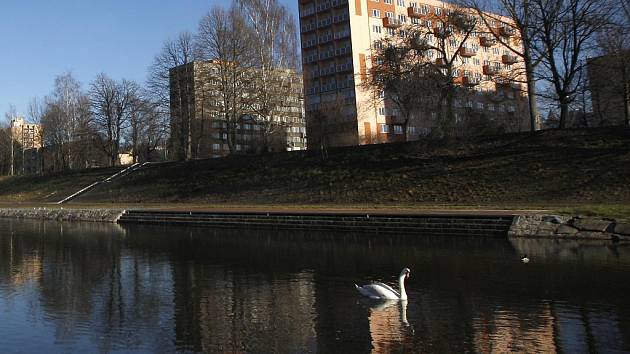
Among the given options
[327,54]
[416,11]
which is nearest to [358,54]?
[327,54]

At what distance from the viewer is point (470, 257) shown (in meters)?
18.1

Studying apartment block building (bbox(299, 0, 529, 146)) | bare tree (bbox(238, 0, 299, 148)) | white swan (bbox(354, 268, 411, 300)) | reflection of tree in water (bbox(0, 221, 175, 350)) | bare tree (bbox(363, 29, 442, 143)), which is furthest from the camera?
apartment block building (bbox(299, 0, 529, 146))

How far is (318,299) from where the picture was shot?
12.4m

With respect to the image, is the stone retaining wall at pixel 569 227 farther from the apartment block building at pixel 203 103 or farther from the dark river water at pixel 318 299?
the apartment block building at pixel 203 103

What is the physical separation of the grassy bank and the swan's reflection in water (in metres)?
14.6

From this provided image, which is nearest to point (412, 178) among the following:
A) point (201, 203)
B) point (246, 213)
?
point (246, 213)

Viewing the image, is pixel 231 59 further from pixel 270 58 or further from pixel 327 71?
pixel 327 71

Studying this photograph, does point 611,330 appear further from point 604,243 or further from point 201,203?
point 201,203

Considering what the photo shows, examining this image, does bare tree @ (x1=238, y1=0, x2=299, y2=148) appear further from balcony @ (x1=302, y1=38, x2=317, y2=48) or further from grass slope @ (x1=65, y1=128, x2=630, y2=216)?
balcony @ (x1=302, y1=38, x2=317, y2=48)

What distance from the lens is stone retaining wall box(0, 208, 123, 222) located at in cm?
4116

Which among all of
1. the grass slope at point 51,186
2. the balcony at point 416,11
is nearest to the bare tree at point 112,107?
the grass slope at point 51,186

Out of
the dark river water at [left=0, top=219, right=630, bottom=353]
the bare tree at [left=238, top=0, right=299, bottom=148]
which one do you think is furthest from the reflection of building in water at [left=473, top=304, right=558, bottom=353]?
the bare tree at [left=238, top=0, right=299, bottom=148]

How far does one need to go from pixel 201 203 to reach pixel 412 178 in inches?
731

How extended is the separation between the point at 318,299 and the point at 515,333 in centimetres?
440
